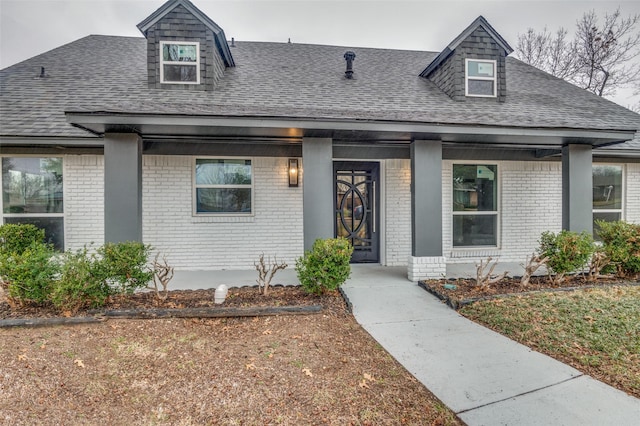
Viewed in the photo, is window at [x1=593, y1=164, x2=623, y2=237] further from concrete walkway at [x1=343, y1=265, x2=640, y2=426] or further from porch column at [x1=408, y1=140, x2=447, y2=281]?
concrete walkway at [x1=343, y1=265, x2=640, y2=426]

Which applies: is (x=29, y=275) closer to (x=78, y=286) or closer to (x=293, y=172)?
(x=78, y=286)

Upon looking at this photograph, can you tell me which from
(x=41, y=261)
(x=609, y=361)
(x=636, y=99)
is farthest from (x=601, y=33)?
(x=41, y=261)

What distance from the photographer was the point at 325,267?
431 cm

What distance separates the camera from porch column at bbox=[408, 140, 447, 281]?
5.54 metres

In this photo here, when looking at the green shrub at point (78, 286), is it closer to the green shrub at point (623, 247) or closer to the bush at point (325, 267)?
the bush at point (325, 267)

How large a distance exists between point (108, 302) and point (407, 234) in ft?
19.0

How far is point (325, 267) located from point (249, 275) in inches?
95.3

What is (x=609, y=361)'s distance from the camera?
2.91 m

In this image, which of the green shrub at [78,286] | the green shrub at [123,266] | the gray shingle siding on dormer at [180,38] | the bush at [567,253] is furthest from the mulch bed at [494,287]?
the gray shingle siding on dormer at [180,38]

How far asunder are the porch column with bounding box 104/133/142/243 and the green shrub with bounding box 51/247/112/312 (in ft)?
3.18

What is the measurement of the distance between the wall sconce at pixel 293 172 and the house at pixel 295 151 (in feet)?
0.10

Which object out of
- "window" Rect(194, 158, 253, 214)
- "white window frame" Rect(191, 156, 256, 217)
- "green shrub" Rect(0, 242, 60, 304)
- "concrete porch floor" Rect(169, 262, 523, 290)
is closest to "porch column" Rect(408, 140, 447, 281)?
"concrete porch floor" Rect(169, 262, 523, 290)

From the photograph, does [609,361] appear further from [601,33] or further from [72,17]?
[601,33]

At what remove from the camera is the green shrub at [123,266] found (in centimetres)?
403
